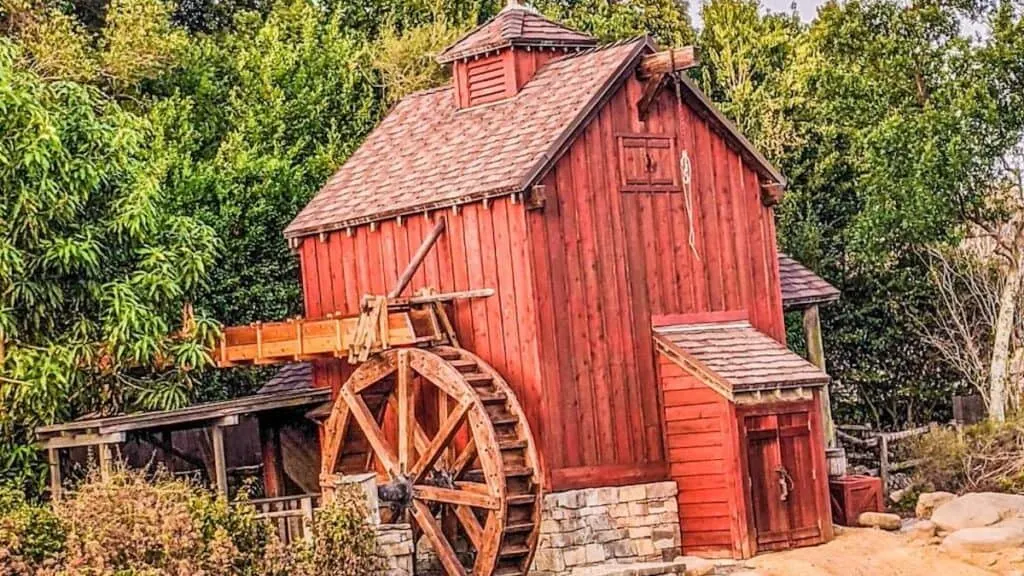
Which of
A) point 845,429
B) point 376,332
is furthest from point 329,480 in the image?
point 845,429

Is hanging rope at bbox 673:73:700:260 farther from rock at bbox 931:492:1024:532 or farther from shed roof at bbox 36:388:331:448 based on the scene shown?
shed roof at bbox 36:388:331:448

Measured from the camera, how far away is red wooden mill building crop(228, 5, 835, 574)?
69.9 feet

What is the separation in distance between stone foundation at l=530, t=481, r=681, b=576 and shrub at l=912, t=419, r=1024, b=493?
6576mm

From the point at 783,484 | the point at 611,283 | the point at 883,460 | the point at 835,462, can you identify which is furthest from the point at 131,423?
the point at 883,460

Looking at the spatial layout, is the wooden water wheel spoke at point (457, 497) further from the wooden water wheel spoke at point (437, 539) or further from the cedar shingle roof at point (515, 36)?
the cedar shingle roof at point (515, 36)

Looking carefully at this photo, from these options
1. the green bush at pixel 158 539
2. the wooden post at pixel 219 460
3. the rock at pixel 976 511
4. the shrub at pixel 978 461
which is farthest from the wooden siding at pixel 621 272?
the shrub at pixel 978 461

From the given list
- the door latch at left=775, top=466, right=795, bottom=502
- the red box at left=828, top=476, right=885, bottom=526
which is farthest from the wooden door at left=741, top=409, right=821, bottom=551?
the red box at left=828, top=476, right=885, bottom=526

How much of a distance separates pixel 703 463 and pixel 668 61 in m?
5.02

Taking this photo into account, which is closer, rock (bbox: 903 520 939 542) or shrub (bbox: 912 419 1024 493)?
rock (bbox: 903 520 939 542)

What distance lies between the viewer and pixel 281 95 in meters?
32.2

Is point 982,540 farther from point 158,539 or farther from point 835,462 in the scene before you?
point 158,539

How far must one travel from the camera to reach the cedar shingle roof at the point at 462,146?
2206 cm

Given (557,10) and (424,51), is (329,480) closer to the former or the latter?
(424,51)

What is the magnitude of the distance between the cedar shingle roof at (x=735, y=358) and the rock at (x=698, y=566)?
6.63ft
